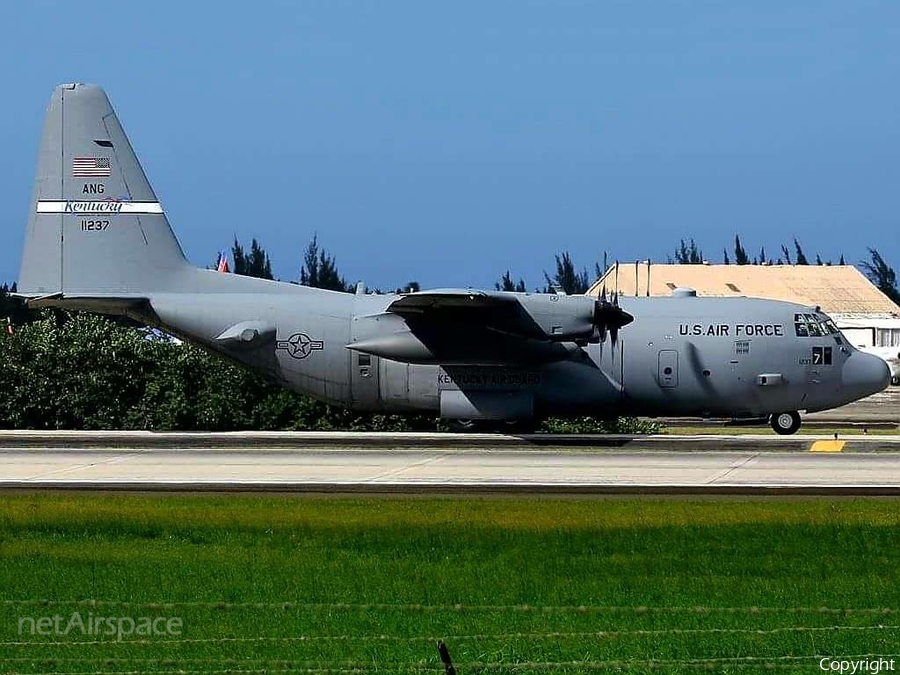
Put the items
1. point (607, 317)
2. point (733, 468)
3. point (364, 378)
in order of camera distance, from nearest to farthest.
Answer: point (733, 468)
point (607, 317)
point (364, 378)

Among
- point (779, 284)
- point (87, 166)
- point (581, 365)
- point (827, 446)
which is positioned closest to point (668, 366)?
point (581, 365)

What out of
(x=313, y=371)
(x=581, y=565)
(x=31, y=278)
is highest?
(x=31, y=278)

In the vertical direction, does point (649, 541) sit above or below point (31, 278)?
below

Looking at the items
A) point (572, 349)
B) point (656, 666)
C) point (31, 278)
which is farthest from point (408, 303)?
point (656, 666)

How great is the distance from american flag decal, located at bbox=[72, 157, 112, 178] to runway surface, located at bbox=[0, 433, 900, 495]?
22.2 ft

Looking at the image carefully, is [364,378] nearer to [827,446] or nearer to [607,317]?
[607,317]

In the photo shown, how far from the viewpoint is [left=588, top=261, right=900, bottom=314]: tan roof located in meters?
100

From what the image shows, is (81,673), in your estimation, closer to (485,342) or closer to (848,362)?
Answer: (485,342)

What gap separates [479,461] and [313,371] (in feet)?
24.0

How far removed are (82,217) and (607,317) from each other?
13.7 metres

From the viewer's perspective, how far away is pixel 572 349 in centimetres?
3256

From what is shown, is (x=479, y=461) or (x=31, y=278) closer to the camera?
(x=479, y=461)

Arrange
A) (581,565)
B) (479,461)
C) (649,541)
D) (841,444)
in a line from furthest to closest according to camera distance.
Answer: (841,444)
(479,461)
(649,541)
(581,565)

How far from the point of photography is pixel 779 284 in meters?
102
